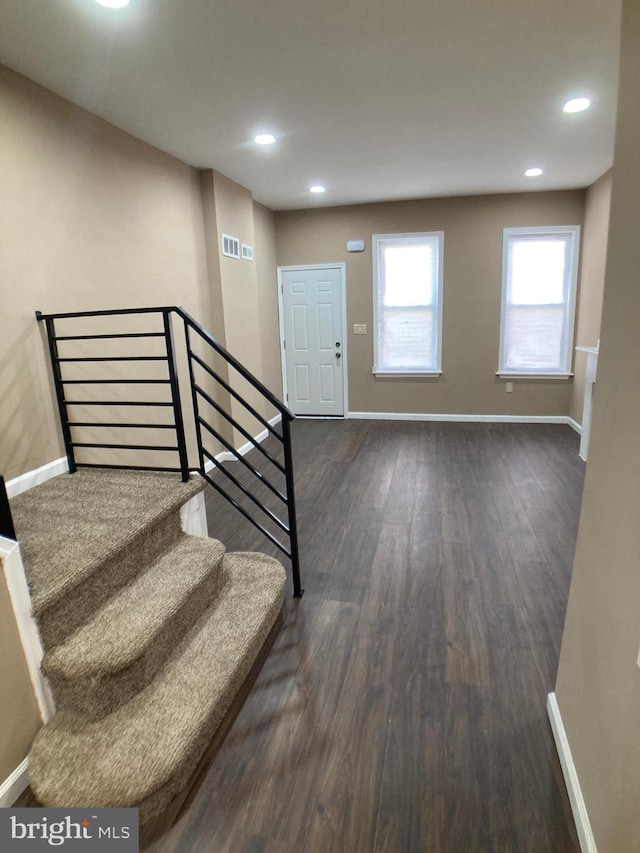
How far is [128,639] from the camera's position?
1667mm

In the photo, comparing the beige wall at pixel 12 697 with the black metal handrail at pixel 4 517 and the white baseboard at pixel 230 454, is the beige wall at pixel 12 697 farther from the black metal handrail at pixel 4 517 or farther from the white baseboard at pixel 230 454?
the white baseboard at pixel 230 454

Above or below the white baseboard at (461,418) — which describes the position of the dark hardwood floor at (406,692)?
below

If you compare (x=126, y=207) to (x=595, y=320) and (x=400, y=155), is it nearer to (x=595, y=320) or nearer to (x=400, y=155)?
(x=400, y=155)

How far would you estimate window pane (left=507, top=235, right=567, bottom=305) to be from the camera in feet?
18.2

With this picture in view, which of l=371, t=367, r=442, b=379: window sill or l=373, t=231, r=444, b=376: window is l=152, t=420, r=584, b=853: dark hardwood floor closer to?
l=371, t=367, r=442, b=379: window sill

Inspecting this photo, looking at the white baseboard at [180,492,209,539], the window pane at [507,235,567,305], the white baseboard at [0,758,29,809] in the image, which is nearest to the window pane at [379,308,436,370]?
the window pane at [507,235,567,305]

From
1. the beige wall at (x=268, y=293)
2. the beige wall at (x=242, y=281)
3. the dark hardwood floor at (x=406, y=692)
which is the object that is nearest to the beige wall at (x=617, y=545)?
the dark hardwood floor at (x=406, y=692)

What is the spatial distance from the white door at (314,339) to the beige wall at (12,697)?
207 inches

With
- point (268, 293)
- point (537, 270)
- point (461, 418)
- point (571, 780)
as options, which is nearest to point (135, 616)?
point (571, 780)

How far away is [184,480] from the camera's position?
2520mm

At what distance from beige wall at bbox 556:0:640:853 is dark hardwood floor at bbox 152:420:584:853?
1.04 ft

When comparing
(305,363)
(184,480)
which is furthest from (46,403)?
(305,363)

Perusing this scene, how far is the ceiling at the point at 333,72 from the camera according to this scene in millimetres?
2023

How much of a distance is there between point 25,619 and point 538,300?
234 inches
